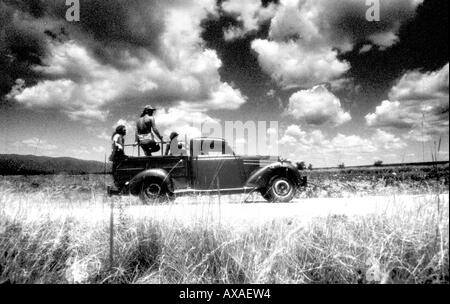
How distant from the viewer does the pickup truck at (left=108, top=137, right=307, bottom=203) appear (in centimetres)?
704

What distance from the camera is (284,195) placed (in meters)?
7.38

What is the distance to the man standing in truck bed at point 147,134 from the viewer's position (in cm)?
759

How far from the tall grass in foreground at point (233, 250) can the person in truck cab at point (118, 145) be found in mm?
3708

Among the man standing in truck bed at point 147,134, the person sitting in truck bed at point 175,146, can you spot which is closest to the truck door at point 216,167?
the person sitting in truck bed at point 175,146

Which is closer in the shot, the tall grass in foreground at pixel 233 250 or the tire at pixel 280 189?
the tall grass in foreground at pixel 233 250

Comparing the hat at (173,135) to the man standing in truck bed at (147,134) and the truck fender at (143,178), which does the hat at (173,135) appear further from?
the truck fender at (143,178)

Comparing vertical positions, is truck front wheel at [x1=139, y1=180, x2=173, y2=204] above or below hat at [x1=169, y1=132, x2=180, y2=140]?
below

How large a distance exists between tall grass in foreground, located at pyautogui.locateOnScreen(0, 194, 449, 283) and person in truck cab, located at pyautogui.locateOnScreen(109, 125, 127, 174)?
3.71 meters

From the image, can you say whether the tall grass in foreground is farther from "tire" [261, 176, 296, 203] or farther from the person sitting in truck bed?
the person sitting in truck bed

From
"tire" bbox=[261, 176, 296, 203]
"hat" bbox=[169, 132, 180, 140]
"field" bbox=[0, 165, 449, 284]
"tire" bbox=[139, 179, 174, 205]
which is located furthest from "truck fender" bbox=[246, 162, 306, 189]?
"field" bbox=[0, 165, 449, 284]

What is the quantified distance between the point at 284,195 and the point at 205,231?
174 inches

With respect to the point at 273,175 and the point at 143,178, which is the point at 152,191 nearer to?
the point at 143,178
